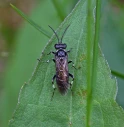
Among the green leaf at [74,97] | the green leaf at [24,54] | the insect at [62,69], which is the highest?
the green leaf at [24,54]

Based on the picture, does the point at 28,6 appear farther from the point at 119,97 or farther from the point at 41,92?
the point at 41,92

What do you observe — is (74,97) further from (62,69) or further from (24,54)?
(24,54)

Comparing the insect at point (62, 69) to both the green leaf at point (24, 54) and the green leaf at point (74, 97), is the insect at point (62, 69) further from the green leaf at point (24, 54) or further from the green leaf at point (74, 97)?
Result: the green leaf at point (24, 54)

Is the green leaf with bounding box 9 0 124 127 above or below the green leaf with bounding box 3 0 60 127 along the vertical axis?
below

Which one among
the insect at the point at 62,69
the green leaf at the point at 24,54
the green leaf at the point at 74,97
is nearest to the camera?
the green leaf at the point at 74,97

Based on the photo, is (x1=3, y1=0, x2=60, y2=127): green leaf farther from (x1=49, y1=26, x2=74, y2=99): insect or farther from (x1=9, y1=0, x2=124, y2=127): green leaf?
(x1=9, y1=0, x2=124, y2=127): green leaf

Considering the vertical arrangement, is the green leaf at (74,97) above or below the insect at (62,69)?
below

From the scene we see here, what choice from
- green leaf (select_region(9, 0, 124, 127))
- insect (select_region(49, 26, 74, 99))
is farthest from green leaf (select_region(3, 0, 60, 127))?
green leaf (select_region(9, 0, 124, 127))

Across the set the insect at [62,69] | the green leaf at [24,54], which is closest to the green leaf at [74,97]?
the insect at [62,69]

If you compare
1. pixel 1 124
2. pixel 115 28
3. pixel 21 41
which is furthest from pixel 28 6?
pixel 1 124
